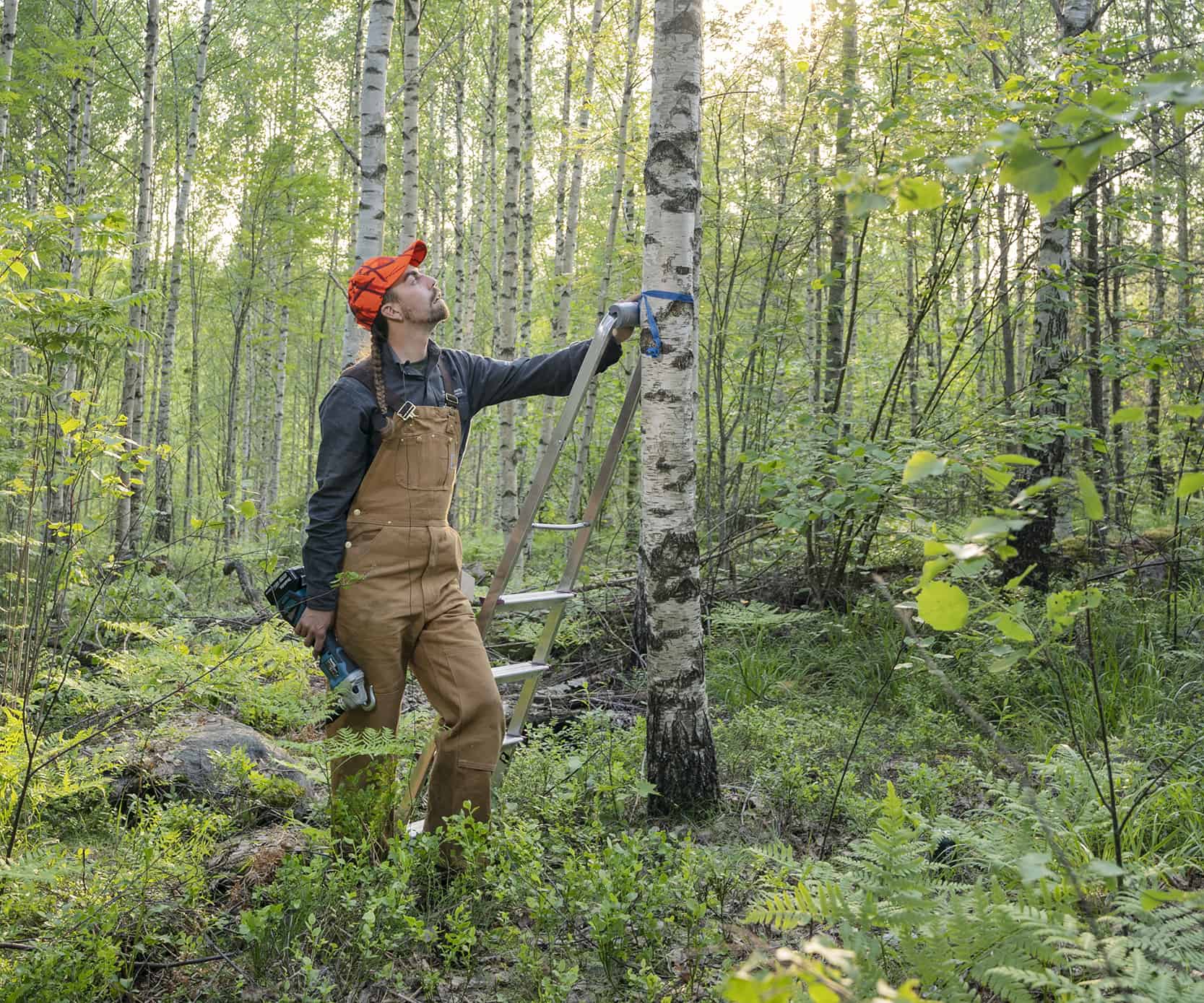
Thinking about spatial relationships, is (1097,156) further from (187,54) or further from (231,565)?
(187,54)

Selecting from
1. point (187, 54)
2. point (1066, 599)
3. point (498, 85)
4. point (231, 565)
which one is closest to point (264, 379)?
point (187, 54)

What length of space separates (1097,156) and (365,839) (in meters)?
3.06

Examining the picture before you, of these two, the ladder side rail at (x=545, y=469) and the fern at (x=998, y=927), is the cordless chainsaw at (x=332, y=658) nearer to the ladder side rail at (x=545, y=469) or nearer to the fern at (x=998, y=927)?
the ladder side rail at (x=545, y=469)

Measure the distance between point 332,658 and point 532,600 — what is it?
2.94 feet

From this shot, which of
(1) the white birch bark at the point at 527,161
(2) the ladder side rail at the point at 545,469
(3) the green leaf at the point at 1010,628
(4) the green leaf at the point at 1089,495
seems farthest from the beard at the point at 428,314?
(1) the white birch bark at the point at 527,161

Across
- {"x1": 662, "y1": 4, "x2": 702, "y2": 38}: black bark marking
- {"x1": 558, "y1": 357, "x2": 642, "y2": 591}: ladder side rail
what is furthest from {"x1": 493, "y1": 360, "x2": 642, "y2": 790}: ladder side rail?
{"x1": 662, "y1": 4, "x2": 702, "y2": 38}: black bark marking

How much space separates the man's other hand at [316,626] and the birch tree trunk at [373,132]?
3.63 m

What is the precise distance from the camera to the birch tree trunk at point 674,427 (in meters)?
3.93

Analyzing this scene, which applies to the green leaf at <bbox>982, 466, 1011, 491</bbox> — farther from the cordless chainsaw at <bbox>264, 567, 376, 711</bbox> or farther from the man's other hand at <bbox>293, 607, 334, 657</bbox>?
the man's other hand at <bbox>293, 607, 334, 657</bbox>

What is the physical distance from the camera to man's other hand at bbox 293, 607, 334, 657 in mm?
3742

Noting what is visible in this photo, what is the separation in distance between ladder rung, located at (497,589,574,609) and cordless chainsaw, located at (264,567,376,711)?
2.26 feet

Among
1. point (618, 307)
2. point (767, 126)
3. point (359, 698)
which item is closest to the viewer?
point (359, 698)

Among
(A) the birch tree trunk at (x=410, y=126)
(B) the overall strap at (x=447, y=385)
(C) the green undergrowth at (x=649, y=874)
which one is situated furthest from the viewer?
(A) the birch tree trunk at (x=410, y=126)

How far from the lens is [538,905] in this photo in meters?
2.95
